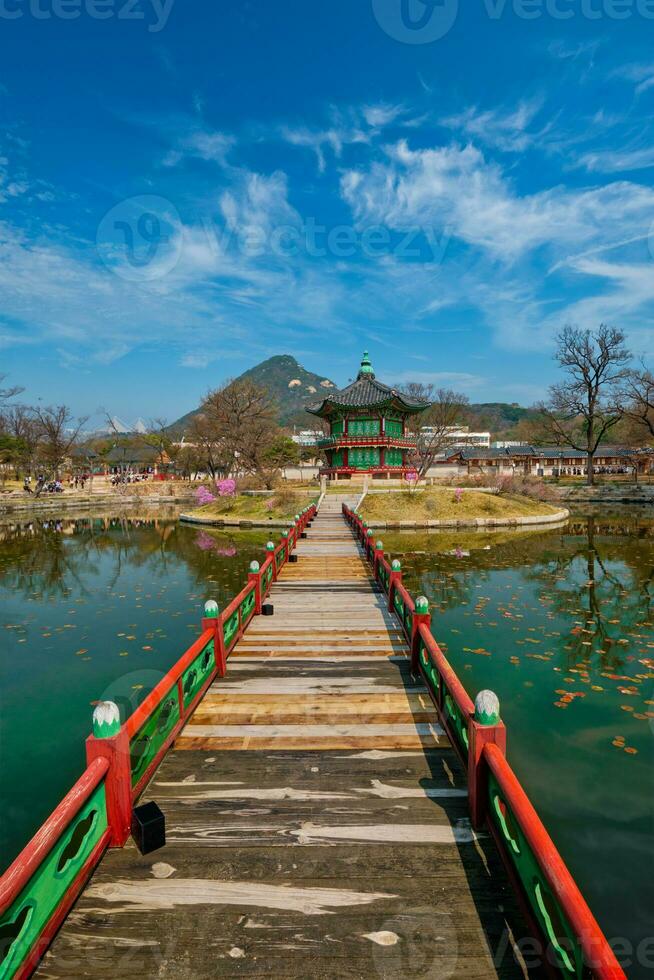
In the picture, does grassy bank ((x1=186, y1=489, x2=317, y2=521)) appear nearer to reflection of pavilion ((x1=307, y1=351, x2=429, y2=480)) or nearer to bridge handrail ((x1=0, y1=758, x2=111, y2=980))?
reflection of pavilion ((x1=307, y1=351, x2=429, y2=480))

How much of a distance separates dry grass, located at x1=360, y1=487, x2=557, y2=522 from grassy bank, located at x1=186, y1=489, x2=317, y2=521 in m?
4.48

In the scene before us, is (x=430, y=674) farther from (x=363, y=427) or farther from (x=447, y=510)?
(x=363, y=427)

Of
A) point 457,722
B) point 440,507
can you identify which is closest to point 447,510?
point 440,507

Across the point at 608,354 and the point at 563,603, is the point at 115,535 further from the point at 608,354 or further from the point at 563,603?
the point at 608,354

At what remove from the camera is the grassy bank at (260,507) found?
29234mm

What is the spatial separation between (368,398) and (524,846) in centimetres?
4088

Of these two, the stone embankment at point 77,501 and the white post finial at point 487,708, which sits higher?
the white post finial at point 487,708

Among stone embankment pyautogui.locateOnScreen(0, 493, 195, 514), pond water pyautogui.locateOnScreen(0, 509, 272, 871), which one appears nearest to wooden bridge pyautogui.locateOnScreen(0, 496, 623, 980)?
pond water pyautogui.locateOnScreen(0, 509, 272, 871)

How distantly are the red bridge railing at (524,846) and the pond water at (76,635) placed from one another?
13.8ft

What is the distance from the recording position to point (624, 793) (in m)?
4.90

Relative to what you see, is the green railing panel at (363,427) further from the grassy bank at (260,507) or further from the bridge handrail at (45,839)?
the bridge handrail at (45,839)

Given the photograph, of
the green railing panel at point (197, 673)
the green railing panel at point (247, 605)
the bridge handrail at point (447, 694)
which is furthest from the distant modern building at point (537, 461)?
the green railing panel at point (197, 673)

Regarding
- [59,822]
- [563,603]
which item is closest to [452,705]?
[59,822]

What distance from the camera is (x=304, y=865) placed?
3.10m
